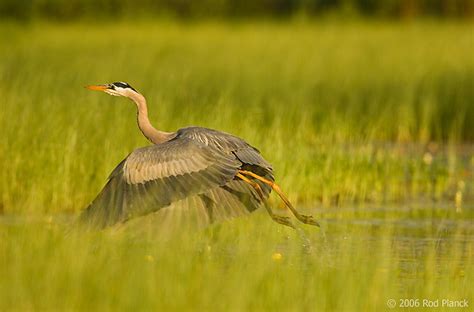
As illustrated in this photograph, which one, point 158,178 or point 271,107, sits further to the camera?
point 271,107

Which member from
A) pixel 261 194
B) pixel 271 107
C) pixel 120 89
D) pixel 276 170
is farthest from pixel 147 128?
pixel 271 107

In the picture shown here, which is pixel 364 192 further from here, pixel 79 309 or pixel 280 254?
pixel 79 309

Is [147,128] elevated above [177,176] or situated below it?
above

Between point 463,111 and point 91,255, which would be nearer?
point 91,255

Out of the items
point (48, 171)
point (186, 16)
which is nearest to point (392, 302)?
point (48, 171)

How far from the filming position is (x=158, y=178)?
23.1ft

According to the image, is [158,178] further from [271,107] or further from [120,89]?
[271,107]

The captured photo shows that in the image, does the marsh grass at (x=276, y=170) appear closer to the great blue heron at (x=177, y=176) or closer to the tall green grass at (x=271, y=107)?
the tall green grass at (x=271, y=107)

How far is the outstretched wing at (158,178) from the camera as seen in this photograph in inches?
270

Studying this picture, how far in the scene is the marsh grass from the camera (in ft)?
18.5

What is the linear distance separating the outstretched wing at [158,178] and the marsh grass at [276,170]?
0.18m

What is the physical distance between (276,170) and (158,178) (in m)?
2.63

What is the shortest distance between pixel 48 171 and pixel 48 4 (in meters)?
29.9

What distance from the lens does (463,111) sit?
13516 millimetres
